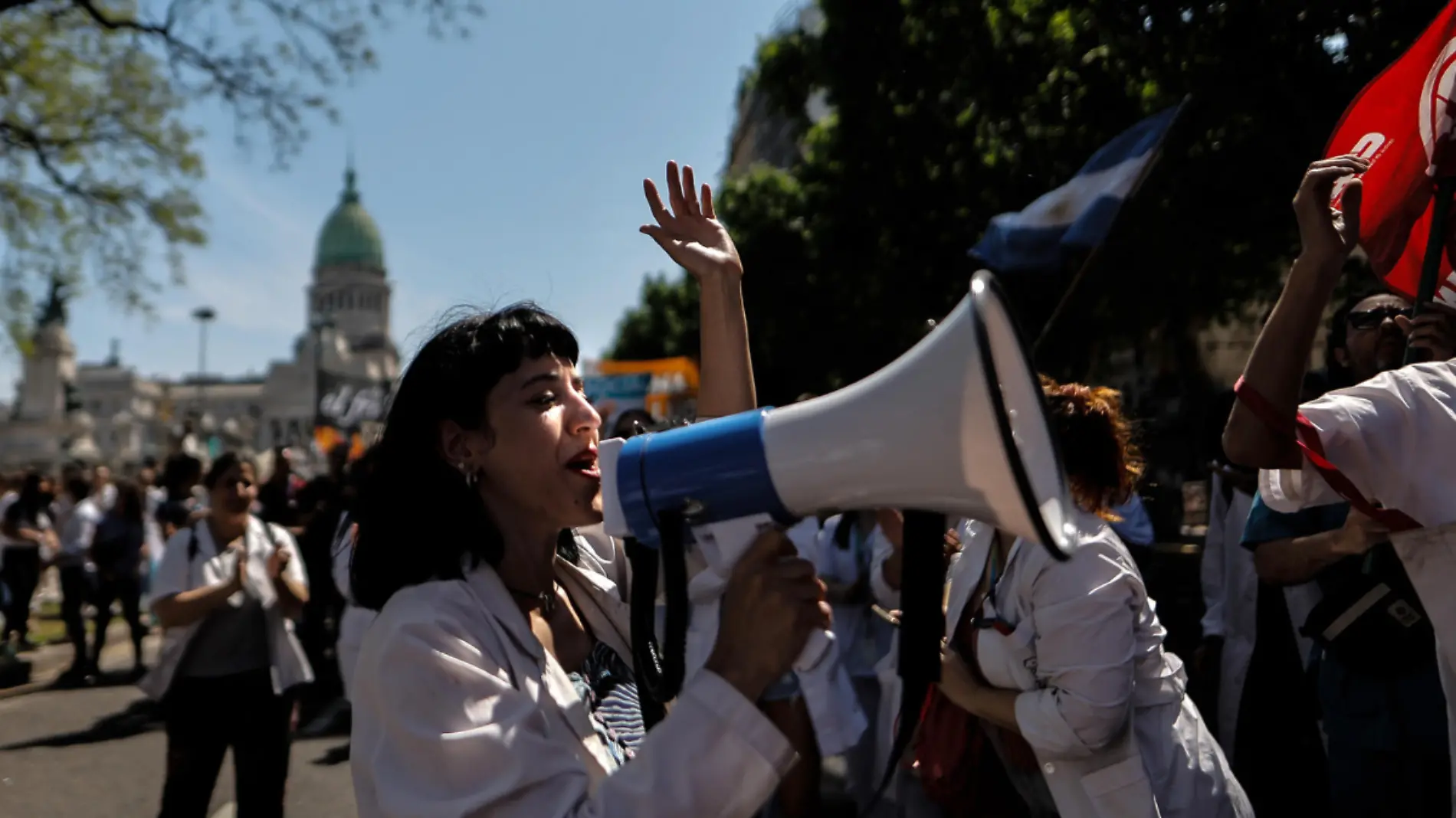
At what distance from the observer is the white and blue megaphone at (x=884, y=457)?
4.43 feet

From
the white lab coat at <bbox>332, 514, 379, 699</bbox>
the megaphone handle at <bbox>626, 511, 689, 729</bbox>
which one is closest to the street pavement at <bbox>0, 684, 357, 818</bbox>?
the white lab coat at <bbox>332, 514, 379, 699</bbox>

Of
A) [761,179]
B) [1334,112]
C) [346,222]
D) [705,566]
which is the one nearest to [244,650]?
[705,566]

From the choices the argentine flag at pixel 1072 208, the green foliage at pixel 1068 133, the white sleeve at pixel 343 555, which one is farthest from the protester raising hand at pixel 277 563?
the green foliage at pixel 1068 133

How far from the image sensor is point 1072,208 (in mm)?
4594

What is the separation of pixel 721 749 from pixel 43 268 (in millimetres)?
16928

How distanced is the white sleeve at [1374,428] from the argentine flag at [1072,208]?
2.06 m

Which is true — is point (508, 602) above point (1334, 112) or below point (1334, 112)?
below

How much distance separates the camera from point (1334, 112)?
8.96 metres

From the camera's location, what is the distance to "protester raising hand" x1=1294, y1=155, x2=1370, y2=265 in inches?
→ 84.1

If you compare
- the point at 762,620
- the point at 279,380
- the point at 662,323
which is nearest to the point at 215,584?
the point at 762,620

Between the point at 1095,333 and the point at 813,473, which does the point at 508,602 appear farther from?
the point at 1095,333

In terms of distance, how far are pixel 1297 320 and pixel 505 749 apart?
1.41 m

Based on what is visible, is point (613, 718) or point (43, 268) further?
point (43, 268)

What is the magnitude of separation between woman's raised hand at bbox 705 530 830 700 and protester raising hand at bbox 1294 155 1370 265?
1.13 m
